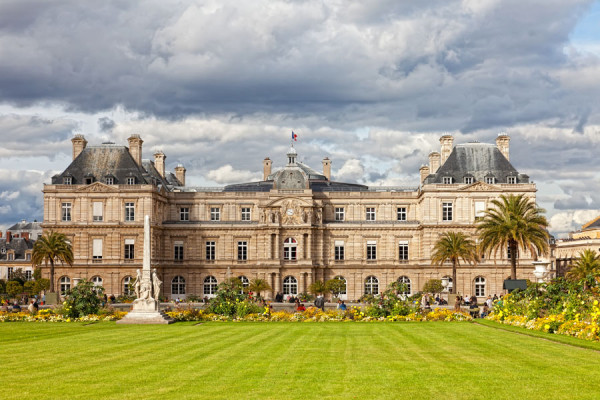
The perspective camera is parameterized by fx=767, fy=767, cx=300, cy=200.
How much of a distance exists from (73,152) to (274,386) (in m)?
82.0

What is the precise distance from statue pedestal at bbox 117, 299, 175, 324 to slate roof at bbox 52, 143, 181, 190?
4544cm

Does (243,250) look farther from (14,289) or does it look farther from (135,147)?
(14,289)

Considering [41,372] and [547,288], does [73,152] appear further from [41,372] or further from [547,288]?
[41,372]

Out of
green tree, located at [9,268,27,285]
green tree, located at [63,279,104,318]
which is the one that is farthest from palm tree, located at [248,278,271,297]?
green tree, located at [9,268,27,285]

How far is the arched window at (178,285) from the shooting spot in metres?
95.2

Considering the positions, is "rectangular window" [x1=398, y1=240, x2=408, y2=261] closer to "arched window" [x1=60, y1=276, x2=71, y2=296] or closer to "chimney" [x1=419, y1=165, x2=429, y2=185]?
"chimney" [x1=419, y1=165, x2=429, y2=185]

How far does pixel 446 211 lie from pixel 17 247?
81082 mm

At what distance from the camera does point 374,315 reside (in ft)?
166

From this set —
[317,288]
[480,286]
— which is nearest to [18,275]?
[317,288]

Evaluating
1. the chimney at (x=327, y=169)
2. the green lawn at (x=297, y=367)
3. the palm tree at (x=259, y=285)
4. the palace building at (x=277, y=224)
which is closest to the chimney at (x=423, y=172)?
the palace building at (x=277, y=224)

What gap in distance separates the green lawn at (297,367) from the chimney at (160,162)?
2825 inches

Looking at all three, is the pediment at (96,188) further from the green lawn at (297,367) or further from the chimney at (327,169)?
the green lawn at (297,367)

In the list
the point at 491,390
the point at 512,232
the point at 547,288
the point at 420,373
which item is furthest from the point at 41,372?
the point at 512,232

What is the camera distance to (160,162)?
10550 cm
